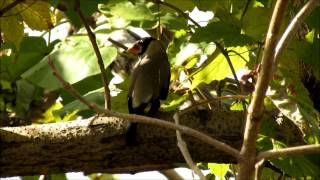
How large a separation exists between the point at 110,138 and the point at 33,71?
0.55 metres

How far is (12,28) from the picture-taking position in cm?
231

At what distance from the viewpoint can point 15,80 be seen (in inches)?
133

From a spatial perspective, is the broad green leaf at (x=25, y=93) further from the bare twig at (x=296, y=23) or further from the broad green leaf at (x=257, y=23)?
the bare twig at (x=296, y=23)

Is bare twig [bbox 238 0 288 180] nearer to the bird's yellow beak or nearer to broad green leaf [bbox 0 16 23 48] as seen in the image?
broad green leaf [bbox 0 16 23 48]

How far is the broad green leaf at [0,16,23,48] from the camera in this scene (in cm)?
231

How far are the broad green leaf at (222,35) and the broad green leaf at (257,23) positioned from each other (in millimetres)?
180

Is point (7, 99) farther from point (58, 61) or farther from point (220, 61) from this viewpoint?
point (220, 61)

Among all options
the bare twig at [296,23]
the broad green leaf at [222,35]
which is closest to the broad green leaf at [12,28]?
the broad green leaf at [222,35]

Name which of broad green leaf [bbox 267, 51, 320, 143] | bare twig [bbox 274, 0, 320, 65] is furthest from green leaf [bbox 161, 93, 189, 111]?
bare twig [bbox 274, 0, 320, 65]

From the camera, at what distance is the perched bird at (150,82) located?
227 centimetres

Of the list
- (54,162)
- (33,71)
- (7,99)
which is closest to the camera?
(54,162)

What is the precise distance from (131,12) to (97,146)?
1.66ft

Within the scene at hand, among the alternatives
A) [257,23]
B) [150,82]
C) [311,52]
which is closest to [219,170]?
[150,82]

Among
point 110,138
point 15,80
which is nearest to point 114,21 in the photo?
point 110,138
